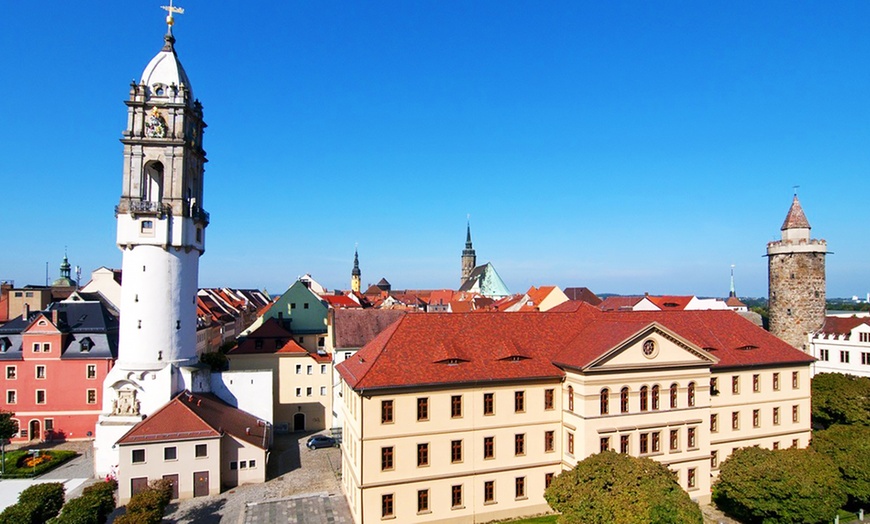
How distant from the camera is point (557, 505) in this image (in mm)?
26688

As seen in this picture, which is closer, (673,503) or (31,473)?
(673,503)

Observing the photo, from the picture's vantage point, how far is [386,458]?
29703mm

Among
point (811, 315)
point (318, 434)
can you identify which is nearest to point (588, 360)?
point (318, 434)

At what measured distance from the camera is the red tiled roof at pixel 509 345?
31.0m

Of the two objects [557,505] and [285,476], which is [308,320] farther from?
[557,505]

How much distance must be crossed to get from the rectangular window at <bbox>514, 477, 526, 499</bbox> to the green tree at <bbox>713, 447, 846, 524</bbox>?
11.2 m

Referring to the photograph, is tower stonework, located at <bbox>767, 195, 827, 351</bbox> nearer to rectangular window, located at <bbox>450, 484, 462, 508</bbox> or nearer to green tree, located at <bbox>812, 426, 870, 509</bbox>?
green tree, located at <bbox>812, 426, 870, 509</bbox>

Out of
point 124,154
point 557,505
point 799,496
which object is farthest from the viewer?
point 124,154

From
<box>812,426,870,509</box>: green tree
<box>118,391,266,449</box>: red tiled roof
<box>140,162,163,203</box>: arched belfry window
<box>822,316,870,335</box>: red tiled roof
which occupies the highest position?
<box>140,162,163,203</box>: arched belfry window

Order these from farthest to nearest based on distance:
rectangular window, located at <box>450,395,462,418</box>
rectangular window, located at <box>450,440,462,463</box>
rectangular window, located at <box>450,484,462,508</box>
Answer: rectangular window, located at <box>450,395,462,418</box>, rectangular window, located at <box>450,440,462,463</box>, rectangular window, located at <box>450,484,462,508</box>

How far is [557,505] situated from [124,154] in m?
36.8

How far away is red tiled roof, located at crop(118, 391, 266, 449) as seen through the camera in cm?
3466

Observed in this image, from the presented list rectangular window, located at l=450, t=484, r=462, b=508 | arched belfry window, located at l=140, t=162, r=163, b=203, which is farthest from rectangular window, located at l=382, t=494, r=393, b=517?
arched belfry window, located at l=140, t=162, r=163, b=203

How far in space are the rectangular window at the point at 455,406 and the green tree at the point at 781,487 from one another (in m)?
15.6
